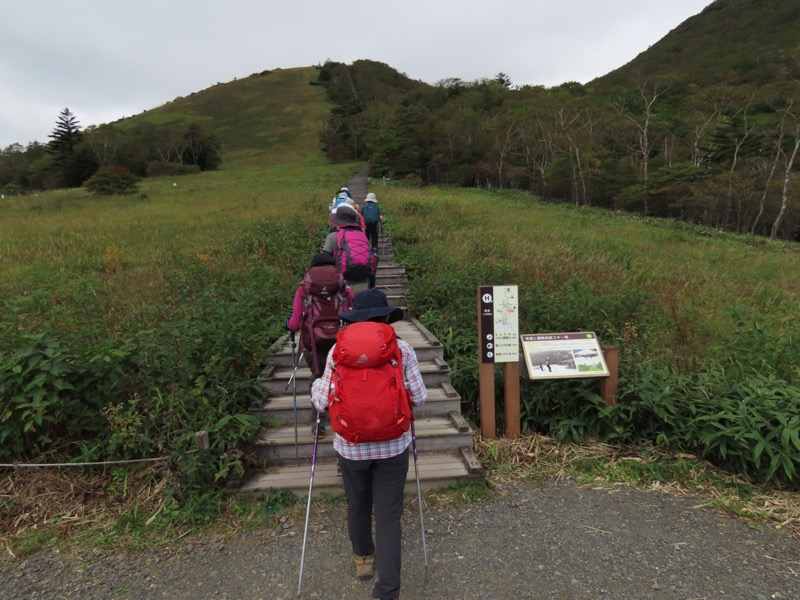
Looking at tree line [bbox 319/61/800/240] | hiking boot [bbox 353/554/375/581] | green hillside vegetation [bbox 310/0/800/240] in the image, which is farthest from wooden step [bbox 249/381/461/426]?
green hillside vegetation [bbox 310/0/800/240]

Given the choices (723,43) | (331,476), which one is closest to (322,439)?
(331,476)

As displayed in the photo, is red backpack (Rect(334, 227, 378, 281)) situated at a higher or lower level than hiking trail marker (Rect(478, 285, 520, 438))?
higher

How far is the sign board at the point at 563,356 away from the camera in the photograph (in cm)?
443

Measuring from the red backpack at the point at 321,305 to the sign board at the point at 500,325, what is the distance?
1.52 m

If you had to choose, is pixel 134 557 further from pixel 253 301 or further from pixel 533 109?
pixel 533 109

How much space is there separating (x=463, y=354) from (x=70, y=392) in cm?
424

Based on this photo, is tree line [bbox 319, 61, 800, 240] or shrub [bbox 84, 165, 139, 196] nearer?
shrub [bbox 84, 165, 139, 196]

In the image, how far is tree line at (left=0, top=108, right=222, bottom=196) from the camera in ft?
157

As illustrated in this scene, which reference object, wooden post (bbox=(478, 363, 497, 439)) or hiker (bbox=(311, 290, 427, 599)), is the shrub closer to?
wooden post (bbox=(478, 363, 497, 439))

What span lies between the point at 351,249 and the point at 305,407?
6.36ft

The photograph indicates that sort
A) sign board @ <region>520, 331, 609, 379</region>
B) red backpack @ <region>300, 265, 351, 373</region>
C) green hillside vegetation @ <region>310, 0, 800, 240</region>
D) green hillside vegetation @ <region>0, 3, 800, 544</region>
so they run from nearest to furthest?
red backpack @ <region>300, 265, 351, 373</region> < green hillside vegetation @ <region>0, 3, 800, 544</region> < sign board @ <region>520, 331, 609, 379</region> < green hillside vegetation @ <region>310, 0, 800, 240</region>

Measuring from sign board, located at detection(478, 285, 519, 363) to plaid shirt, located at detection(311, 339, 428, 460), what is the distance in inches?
70.1

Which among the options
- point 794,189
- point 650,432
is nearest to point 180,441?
point 650,432

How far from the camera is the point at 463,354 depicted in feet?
18.8
